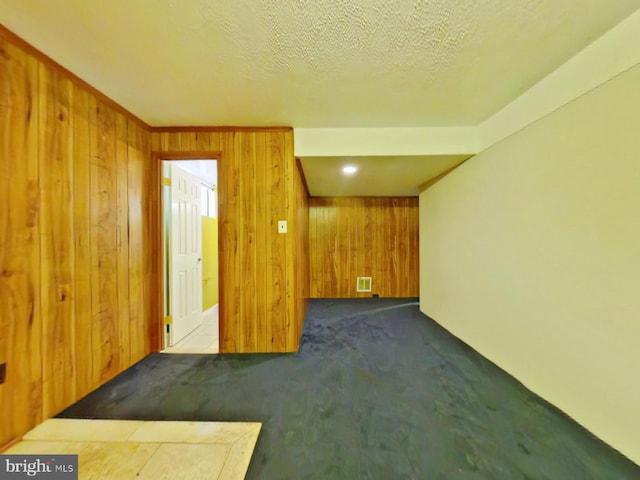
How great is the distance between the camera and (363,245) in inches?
174

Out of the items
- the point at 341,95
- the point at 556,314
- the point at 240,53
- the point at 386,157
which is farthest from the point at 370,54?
the point at 556,314

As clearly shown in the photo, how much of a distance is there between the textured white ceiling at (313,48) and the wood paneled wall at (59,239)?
25cm

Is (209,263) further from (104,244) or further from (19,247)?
(19,247)

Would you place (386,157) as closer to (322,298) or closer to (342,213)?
(342,213)

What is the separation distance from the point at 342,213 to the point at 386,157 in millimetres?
2123

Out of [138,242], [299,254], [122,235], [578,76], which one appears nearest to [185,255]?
[138,242]

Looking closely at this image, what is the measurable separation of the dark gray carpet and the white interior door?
1.70ft

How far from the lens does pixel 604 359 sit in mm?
1250

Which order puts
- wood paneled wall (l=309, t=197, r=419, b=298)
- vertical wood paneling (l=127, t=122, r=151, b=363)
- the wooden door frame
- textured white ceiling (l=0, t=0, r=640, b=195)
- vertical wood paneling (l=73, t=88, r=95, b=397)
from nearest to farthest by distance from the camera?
textured white ceiling (l=0, t=0, r=640, b=195), vertical wood paneling (l=73, t=88, r=95, b=397), vertical wood paneling (l=127, t=122, r=151, b=363), the wooden door frame, wood paneled wall (l=309, t=197, r=419, b=298)

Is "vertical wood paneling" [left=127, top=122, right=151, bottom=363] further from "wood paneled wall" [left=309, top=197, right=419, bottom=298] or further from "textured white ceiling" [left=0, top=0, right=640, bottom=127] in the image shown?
"wood paneled wall" [left=309, top=197, right=419, bottom=298]

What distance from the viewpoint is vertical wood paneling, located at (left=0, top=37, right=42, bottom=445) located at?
1203 millimetres

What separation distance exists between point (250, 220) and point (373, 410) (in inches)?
73.1

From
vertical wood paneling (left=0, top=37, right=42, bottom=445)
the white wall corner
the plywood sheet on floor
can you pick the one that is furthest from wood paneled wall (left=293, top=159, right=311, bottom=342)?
the white wall corner

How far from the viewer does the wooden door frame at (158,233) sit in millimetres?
2268
